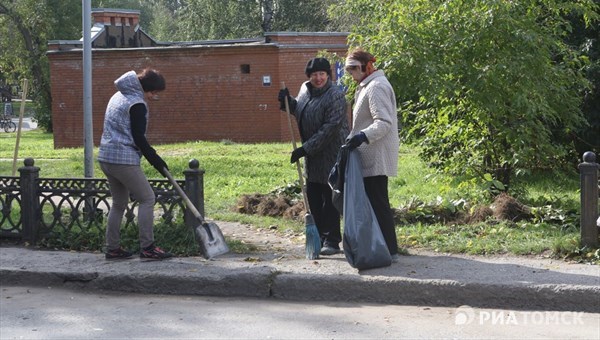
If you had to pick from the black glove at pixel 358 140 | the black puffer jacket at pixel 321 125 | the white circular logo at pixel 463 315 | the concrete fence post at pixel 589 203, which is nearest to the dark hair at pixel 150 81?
the black puffer jacket at pixel 321 125

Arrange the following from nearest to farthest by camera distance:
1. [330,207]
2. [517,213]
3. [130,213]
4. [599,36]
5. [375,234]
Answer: [375,234] < [330,207] < [130,213] < [517,213] < [599,36]

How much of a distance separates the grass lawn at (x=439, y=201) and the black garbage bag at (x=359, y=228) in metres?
1.18

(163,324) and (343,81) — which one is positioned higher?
(343,81)

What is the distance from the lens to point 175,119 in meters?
28.4

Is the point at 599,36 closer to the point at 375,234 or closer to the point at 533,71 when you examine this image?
the point at 533,71

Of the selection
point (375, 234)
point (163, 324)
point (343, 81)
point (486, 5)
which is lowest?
point (163, 324)

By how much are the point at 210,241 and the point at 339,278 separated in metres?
1.51

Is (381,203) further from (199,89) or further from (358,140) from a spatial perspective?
(199,89)

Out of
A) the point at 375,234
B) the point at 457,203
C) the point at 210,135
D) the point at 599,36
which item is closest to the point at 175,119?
the point at 210,135

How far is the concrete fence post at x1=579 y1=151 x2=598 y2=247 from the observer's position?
7770mm

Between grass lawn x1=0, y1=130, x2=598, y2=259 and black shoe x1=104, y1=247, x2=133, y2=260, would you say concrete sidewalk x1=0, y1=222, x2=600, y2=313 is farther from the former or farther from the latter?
grass lawn x1=0, y1=130, x2=598, y2=259

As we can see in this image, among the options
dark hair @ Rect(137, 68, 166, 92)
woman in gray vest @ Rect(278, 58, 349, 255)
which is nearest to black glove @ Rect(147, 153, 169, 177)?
dark hair @ Rect(137, 68, 166, 92)

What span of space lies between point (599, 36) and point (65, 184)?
8.19 m

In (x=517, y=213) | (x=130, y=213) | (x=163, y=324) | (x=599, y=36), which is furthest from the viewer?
(x=599, y=36)
